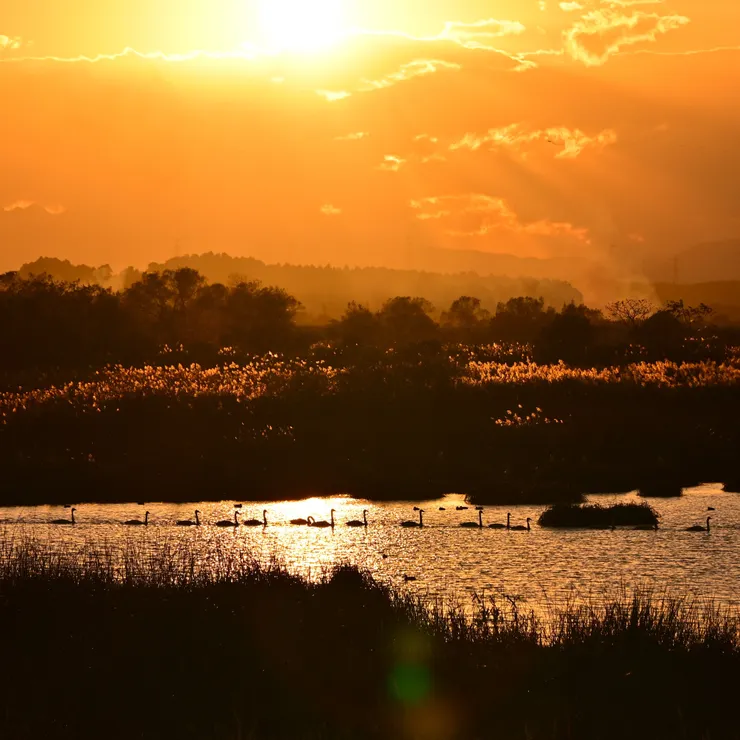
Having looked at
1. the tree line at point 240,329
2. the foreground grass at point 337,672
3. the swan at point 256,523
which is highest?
the tree line at point 240,329

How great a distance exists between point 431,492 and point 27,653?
33229mm

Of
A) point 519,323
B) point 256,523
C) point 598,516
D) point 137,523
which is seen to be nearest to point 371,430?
point 256,523

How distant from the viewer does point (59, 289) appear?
375 ft

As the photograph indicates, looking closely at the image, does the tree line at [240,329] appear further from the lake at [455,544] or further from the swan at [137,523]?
the swan at [137,523]

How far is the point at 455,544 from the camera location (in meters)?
37.4

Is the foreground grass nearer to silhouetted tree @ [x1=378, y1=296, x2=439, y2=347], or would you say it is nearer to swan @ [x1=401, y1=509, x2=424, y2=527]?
swan @ [x1=401, y1=509, x2=424, y2=527]

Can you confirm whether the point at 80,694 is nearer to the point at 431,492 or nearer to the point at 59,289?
the point at 431,492

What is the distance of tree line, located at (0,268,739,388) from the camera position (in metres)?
92.1

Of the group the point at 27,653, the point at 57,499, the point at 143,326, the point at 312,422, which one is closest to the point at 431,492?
the point at 312,422

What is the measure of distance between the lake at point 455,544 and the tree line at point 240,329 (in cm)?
3899

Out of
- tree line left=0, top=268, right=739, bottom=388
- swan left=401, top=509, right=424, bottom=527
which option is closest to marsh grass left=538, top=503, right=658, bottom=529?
swan left=401, top=509, right=424, bottom=527

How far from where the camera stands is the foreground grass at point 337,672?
54.3 ft

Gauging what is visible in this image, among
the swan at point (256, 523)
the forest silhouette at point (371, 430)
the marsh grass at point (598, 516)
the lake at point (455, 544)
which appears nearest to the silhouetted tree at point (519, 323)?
the forest silhouette at point (371, 430)

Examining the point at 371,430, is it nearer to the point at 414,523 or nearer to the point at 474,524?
the point at 414,523
